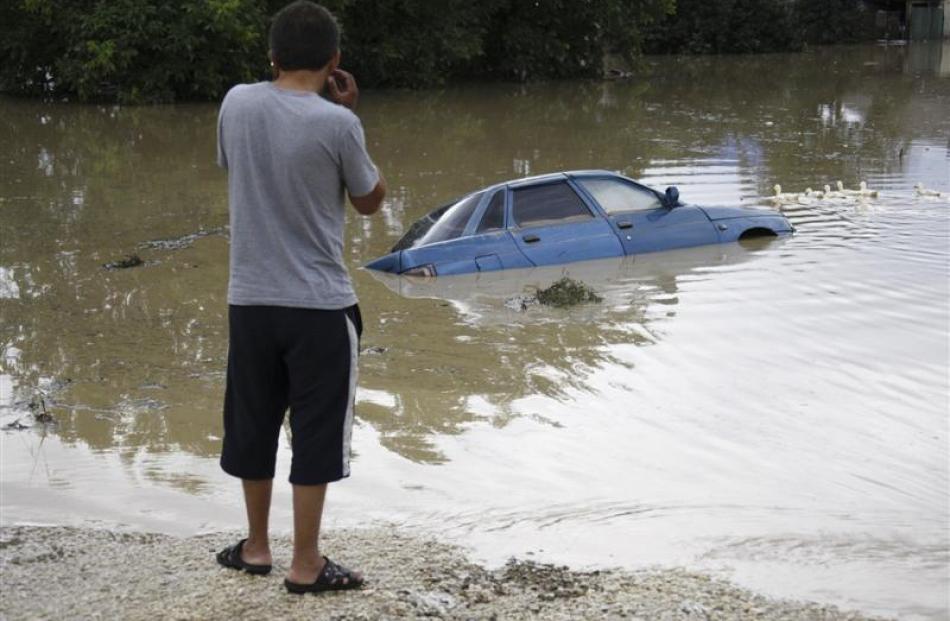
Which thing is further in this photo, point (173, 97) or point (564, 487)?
point (173, 97)

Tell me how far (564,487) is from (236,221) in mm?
3166

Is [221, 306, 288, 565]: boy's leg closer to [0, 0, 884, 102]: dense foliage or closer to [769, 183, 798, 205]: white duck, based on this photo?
[769, 183, 798, 205]: white duck

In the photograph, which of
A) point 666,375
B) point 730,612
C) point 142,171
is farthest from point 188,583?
point 142,171

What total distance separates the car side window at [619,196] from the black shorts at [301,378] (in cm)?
961

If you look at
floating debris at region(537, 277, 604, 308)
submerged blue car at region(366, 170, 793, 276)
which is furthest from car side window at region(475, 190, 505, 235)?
floating debris at region(537, 277, 604, 308)

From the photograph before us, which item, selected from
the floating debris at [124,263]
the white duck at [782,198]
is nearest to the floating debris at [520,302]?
the floating debris at [124,263]

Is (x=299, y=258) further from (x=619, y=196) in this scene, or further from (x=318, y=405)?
(x=619, y=196)

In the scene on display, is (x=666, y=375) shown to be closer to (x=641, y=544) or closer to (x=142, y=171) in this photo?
(x=641, y=544)

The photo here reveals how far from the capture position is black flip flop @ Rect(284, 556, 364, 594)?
4.79 m

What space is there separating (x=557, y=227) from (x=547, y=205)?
0.87 ft

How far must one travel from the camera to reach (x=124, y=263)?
1431 centimetres

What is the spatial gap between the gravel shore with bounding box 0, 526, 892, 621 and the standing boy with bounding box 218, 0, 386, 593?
24cm

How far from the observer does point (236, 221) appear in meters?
4.72

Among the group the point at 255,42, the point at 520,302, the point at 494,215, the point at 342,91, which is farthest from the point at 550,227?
the point at 255,42
